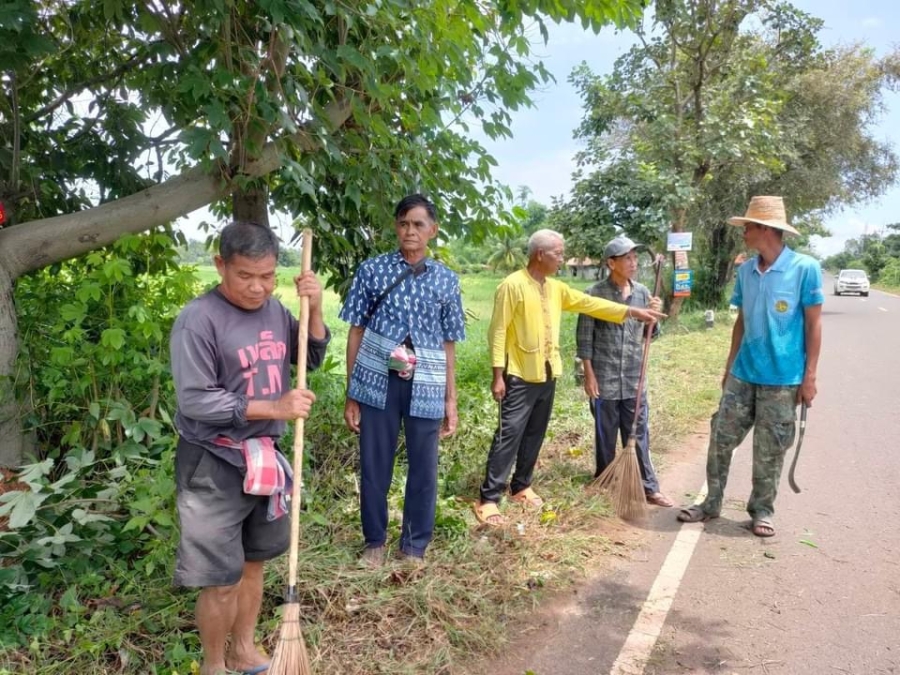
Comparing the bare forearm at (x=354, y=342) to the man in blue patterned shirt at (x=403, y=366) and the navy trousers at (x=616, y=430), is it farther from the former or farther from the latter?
the navy trousers at (x=616, y=430)

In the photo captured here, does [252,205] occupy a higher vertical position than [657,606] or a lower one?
higher

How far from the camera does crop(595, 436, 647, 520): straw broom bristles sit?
13.8ft

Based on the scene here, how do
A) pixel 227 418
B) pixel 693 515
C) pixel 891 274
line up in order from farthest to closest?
pixel 891 274 → pixel 693 515 → pixel 227 418

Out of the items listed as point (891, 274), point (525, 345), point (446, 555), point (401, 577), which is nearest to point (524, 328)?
point (525, 345)

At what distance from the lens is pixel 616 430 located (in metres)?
4.56

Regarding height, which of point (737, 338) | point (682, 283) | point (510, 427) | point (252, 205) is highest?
point (252, 205)

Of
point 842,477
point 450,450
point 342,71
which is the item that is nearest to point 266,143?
point 342,71

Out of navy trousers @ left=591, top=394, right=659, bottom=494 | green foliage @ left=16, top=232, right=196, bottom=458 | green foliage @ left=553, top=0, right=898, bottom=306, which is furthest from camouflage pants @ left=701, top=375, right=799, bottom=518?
green foliage @ left=553, top=0, right=898, bottom=306

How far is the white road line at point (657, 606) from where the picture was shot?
2732mm

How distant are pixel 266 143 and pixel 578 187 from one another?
9785mm

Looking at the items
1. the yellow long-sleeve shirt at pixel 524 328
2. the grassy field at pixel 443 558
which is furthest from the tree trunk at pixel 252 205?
the yellow long-sleeve shirt at pixel 524 328

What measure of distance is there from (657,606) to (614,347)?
70.3 inches

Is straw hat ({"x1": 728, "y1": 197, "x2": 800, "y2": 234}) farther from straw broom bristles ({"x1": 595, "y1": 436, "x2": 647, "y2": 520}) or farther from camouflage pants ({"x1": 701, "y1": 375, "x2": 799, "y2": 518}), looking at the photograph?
straw broom bristles ({"x1": 595, "y1": 436, "x2": 647, "y2": 520})

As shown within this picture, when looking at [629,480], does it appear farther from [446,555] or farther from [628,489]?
[446,555]
